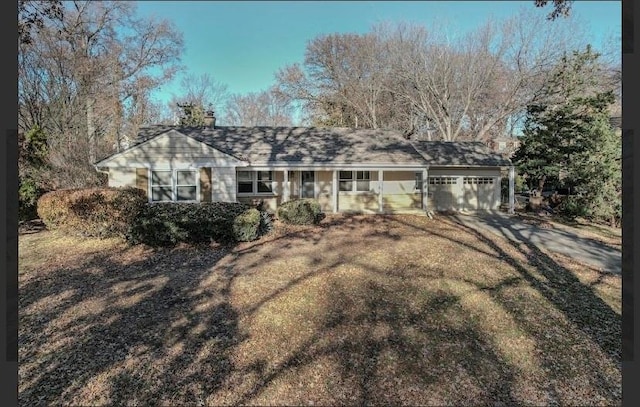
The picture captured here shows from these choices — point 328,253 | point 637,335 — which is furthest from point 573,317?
point 328,253

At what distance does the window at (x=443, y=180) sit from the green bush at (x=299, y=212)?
7.82 m

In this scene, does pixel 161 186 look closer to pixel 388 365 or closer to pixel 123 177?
pixel 123 177

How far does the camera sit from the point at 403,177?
59.3 feet

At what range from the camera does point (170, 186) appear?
46.9 ft

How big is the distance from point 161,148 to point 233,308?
9715 mm

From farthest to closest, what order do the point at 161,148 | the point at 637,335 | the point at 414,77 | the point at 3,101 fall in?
the point at 414,77 → the point at 161,148 → the point at 637,335 → the point at 3,101

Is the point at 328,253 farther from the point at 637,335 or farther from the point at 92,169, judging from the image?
the point at 92,169

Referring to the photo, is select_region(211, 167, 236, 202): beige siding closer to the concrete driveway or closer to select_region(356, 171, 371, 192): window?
select_region(356, 171, 371, 192): window

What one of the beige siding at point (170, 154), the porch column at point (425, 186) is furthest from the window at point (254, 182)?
the porch column at point (425, 186)

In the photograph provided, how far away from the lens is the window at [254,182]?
16.7 meters

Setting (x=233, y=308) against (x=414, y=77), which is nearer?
(x=233, y=308)

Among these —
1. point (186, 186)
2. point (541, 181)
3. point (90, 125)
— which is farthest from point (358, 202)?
point (90, 125)

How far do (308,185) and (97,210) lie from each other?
913cm

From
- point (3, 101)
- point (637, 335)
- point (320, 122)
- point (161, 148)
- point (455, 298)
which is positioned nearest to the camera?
point (3, 101)
